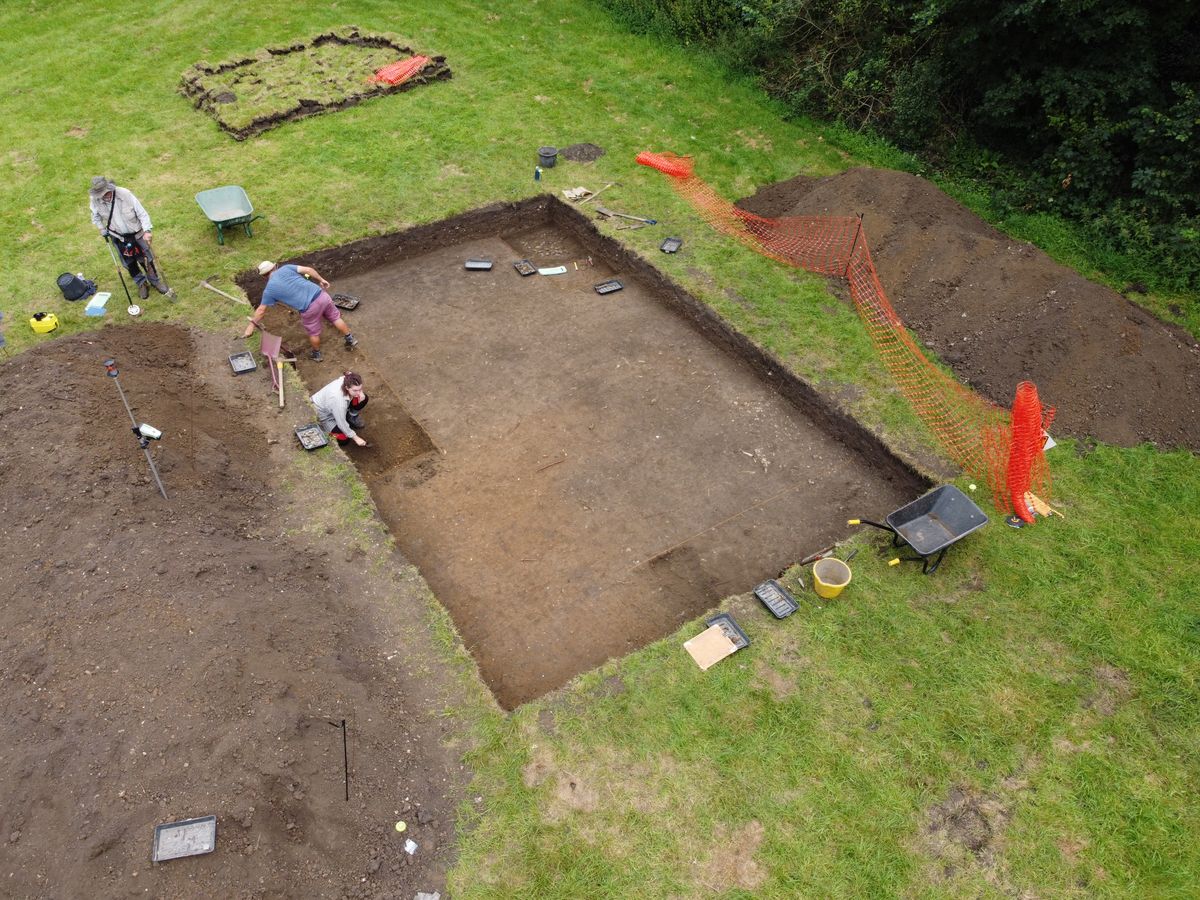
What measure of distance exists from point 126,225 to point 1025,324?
13091 mm

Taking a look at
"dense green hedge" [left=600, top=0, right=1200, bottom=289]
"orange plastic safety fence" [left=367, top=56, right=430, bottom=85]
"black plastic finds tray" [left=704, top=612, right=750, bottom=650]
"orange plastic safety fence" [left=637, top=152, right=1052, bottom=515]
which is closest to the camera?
"black plastic finds tray" [left=704, top=612, right=750, bottom=650]

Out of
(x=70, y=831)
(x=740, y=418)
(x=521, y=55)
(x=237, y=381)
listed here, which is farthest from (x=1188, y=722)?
(x=521, y=55)

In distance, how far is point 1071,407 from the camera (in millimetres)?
9680

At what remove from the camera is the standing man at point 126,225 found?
10.2m

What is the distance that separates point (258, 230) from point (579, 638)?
9.69 m

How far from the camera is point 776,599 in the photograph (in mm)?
7676

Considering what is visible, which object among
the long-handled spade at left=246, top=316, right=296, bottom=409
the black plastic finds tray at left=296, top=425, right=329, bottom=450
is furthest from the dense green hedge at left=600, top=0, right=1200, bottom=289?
the long-handled spade at left=246, top=316, right=296, bottom=409

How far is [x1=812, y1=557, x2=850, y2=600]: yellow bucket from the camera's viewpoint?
7.61 metres

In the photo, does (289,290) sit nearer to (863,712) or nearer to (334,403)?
(334,403)

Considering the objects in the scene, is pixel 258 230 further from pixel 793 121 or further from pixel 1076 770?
pixel 1076 770

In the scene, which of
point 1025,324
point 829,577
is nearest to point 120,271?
point 829,577

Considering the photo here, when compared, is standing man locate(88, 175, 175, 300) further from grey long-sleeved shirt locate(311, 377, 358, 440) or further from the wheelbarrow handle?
the wheelbarrow handle

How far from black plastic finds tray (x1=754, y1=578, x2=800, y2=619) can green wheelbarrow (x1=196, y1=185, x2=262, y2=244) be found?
10.7m

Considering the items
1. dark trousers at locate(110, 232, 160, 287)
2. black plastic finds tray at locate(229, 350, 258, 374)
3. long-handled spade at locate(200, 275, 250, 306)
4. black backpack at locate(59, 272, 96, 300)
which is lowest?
black plastic finds tray at locate(229, 350, 258, 374)
